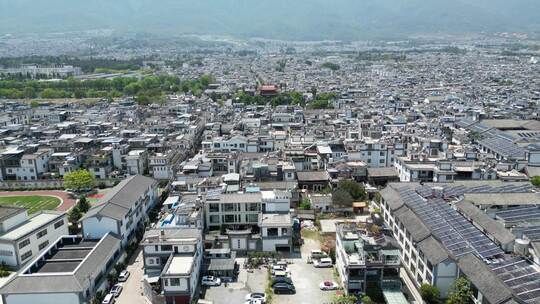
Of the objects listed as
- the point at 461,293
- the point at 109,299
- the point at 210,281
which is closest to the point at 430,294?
the point at 461,293

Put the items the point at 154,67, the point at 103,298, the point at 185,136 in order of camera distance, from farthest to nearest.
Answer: the point at 154,67, the point at 185,136, the point at 103,298

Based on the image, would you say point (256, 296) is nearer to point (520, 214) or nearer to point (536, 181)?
point (520, 214)

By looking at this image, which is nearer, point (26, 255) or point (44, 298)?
point (44, 298)

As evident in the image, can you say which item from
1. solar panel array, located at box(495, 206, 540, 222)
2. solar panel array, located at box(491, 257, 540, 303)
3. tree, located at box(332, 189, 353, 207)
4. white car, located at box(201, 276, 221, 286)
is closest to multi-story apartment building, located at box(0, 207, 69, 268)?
white car, located at box(201, 276, 221, 286)

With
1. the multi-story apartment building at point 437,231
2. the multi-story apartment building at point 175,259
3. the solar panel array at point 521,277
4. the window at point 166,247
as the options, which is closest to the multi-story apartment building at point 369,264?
the multi-story apartment building at point 437,231

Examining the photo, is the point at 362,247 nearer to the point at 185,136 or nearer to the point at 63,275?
the point at 63,275

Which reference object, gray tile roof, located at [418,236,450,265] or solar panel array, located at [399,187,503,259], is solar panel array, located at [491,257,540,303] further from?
gray tile roof, located at [418,236,450,265]

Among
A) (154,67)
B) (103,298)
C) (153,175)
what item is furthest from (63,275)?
(154,67)
